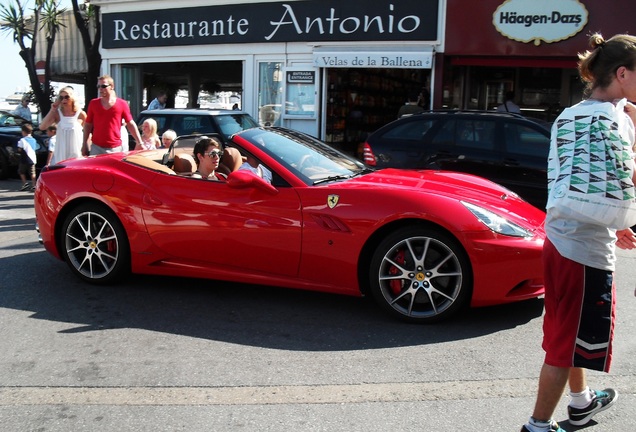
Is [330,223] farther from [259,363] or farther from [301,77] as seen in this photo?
[301,77]

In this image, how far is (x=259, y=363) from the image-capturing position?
12.9 ft

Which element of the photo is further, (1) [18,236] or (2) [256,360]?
(1) [18,236]

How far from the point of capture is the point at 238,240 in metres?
4.89

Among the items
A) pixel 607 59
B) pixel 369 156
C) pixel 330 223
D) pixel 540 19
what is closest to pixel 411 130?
pixel 369 156

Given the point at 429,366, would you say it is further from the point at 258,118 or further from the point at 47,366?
the point at 258,118

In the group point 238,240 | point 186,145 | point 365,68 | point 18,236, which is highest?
point 365,68

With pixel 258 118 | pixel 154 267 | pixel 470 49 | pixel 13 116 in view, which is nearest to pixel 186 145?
pixel 154 267

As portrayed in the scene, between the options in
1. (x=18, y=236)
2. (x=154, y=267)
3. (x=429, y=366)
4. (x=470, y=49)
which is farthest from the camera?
(x=470, y=49)

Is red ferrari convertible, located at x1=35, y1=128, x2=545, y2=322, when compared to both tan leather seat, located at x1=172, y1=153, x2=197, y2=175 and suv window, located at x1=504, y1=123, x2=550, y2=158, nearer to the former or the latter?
tan leather seat, located at x1=172, y1=153, x2=197, y2=175

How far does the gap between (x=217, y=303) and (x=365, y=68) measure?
35.9 feet

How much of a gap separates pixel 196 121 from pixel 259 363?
24.5 ft

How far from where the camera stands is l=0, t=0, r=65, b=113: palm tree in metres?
21.0

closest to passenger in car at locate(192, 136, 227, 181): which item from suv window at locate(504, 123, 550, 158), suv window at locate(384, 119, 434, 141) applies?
suv window at locate(384, 119, 434, 141)

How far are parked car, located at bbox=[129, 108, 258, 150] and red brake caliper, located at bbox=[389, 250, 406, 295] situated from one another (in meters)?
6.52
